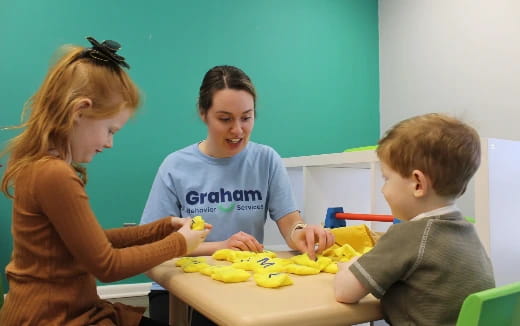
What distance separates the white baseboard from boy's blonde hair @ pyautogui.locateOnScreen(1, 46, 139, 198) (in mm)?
1778

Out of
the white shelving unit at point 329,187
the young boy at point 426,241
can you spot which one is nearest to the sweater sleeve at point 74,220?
the young boy at point 426,241

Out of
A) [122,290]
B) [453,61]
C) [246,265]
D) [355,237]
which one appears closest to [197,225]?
[246,265]

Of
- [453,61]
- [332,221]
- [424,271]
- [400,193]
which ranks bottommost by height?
[332,221]

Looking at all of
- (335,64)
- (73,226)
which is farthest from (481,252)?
(335,64)

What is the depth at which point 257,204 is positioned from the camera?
1.58 m

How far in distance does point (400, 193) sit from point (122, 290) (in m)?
2.21

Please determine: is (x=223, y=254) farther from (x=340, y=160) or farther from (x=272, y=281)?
(x=340, y=160)

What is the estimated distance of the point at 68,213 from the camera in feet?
2.91

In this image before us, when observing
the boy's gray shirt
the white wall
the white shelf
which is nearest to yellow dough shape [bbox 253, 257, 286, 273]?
the boy's gray shirt

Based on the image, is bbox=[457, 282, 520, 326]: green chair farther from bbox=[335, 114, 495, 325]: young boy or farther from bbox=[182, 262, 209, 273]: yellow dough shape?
bbox=[182, 262, 209, 273]: yellow dough shape

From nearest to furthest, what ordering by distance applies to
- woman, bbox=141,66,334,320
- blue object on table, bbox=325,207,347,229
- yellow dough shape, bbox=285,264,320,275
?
yellow dough shape, bbox=285,264,320,275 → woman, bbox=141,66,334,320 → blue object on table, bbox=325,207,347,229

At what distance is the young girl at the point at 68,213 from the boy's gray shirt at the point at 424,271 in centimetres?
44

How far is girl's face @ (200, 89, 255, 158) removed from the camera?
59.9 inches

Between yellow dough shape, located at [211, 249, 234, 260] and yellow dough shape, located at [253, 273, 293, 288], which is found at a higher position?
yellow dough shape, located at [253, 273, 293, 288]
